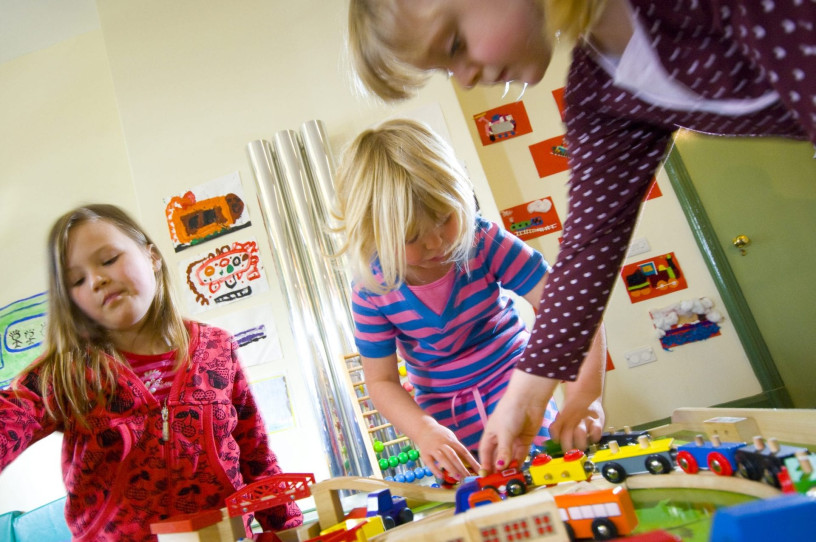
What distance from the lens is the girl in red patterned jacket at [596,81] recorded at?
17.2 inches

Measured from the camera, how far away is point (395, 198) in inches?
35.7

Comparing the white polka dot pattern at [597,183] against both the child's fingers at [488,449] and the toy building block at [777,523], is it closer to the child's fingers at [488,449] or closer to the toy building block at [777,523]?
the child's fingers at [488,449]

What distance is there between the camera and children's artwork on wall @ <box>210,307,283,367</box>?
7.81 feet

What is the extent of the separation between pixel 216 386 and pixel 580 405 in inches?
22.9

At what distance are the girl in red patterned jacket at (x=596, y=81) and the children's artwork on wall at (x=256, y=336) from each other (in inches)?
68.4

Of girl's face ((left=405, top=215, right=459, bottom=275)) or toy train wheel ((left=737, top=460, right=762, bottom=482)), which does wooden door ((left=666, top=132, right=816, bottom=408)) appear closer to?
girl's face ((left=405, top=215, right=459, bottom=275))

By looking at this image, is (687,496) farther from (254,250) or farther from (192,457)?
(254,250)

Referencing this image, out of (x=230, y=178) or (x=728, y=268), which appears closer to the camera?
(x=728, y=268)

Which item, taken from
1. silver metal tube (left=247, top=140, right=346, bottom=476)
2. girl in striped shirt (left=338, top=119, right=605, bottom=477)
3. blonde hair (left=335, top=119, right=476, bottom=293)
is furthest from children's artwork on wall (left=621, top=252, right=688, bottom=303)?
blonde hair (left=335, top=119, right=476, bottom=293)

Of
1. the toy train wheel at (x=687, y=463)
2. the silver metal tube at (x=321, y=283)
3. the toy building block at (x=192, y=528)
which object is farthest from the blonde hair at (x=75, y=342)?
the silver metal tube at (x=321, y=283)

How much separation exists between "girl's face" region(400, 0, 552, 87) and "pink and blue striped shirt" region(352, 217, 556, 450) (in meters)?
0.46

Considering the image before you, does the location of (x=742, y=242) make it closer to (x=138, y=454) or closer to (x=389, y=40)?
(x=389, y=40)

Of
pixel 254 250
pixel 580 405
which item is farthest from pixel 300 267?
pixel 580 405

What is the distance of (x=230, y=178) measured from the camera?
2.48 m
